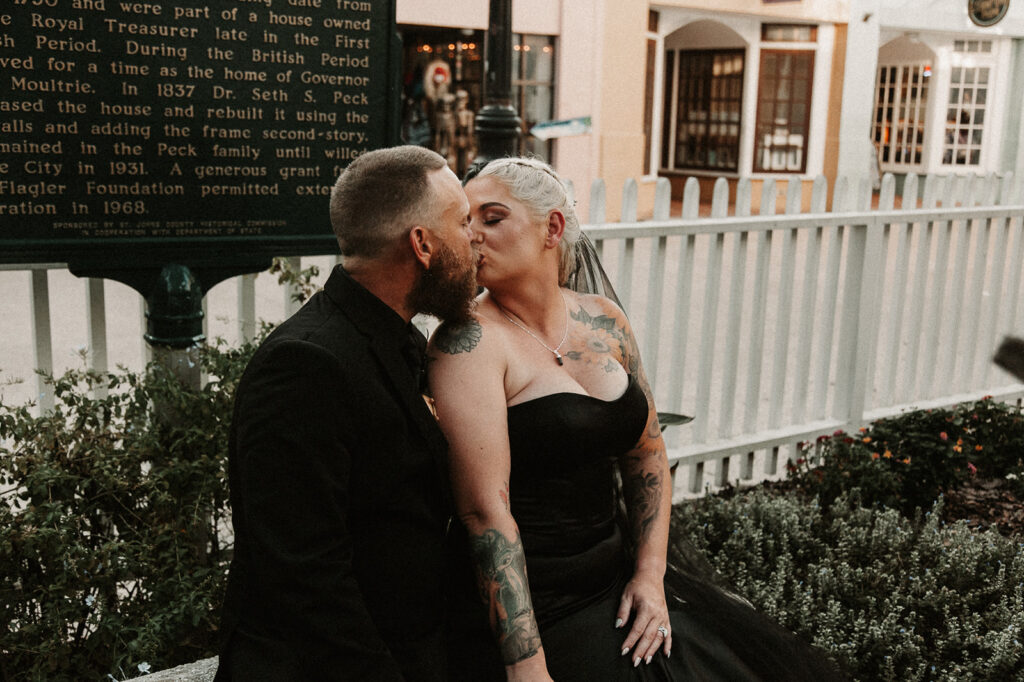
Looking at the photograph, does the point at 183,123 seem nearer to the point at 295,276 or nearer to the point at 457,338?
the point at 295,276

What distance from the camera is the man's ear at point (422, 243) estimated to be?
212 centimetres

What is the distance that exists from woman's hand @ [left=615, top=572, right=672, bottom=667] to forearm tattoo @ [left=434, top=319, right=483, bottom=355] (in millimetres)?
782

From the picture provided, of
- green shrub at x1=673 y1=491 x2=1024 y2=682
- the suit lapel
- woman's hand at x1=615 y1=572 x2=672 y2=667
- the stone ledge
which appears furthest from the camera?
green shrub at x1=673 y1=491 x2=1024 y2=682

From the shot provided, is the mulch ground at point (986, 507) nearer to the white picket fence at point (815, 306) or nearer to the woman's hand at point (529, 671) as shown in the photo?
the white picket fence at point (815, 306)

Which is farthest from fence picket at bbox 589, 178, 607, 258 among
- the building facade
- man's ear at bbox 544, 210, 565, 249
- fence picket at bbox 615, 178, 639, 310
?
the building facade

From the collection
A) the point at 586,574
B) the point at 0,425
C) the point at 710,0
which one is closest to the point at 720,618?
the point at 586,574

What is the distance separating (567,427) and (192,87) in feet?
7.06

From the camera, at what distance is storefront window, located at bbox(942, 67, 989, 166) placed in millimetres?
23328

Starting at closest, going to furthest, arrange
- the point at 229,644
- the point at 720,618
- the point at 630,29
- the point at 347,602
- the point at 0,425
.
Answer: the point at 347,602, the point at 229,644, the point at 720,618, the point at 0,425, the point at 630,29

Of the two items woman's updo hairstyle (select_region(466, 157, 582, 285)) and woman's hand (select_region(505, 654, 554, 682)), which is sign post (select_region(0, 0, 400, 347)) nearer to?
woman's updo hairstyle (select_region(466, 157, 582, 285))

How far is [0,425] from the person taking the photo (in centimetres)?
313

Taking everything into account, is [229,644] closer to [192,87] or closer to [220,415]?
[220,415]

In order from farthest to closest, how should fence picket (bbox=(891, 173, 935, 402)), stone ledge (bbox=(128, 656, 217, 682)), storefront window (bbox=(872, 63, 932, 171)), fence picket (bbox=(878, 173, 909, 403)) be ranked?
1. storefront window (bbox=(872, 63, 932, 171))
2. fence picket (bbox=(891, 173, 935, 402))
3. fence picket (bbox=(878, 173, 909, 403))
4. stone ledge (bbox=(128, 656, 217, 682))

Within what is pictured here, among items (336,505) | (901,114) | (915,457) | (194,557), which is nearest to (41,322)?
(194,557)
